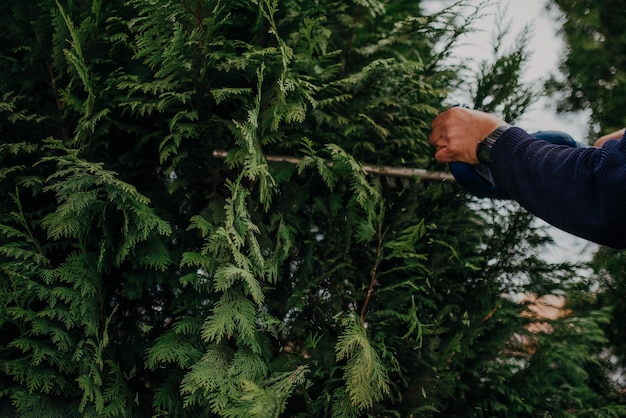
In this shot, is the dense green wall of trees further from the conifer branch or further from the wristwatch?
the wristwatch

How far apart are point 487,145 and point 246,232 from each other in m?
1.18

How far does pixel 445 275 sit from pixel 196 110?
70.2 inches

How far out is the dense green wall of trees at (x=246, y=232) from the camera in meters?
2.00

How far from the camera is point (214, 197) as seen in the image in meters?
2.33

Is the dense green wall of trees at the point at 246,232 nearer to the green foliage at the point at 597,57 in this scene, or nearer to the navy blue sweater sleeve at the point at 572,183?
the navy blue sweater sleeve at the point at 572,183

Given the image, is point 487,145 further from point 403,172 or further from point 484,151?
point 403,172

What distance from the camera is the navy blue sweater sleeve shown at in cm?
144

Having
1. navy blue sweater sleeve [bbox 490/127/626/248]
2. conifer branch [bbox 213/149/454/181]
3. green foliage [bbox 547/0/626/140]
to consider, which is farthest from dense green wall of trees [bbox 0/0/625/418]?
green foliage [bbox 547/0/626/140]

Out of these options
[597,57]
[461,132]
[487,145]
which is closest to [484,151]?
[487,145]

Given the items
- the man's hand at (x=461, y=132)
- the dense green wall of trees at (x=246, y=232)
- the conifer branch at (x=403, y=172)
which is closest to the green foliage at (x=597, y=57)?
the dense green wall of trees at (x=246, y=232)

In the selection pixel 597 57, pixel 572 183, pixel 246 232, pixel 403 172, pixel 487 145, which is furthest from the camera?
pixel 597 57

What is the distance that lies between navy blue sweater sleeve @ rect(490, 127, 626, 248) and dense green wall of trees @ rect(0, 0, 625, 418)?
2.04ft

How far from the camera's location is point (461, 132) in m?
2.06

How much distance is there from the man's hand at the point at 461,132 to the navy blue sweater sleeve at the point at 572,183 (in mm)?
161
